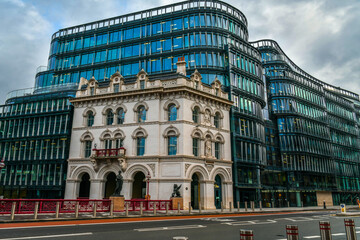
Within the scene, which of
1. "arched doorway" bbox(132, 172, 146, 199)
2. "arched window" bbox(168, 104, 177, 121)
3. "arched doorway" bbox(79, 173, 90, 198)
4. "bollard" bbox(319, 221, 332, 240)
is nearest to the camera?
"bollard" bbox(319, 221, 332, 240)

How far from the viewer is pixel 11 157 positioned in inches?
1719

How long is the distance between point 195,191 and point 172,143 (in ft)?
22.0

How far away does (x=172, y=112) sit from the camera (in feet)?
114

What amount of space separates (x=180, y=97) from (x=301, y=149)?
31.5 metres

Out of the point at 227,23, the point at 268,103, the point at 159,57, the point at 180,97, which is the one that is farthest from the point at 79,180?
the point at 268,103

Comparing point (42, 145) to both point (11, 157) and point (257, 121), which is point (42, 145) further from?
point (257, 121)

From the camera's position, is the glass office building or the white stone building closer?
the white stone building

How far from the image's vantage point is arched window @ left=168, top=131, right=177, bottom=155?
33.5 meters

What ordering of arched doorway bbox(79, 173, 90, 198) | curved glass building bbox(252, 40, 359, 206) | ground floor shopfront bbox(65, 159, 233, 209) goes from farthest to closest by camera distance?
curved glass building bbox(252, 40, 359, 206) → arched doorway bbox(79, 173, 90, 198) → ground floor shopfront bbox(65, 159, 233, 209)

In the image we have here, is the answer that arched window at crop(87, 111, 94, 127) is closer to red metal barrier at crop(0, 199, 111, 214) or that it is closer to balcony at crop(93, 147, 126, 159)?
balcony at crop(93, 147, 126, 159)

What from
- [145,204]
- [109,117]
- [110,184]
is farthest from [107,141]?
[145,204]

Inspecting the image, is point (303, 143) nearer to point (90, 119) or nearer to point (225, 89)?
point (225, 89)

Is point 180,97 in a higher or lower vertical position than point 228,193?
higher

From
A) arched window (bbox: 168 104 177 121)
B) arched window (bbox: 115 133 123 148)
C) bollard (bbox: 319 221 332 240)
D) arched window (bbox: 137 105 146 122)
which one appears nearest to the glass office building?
arched window (bbox: 115 133 123 148)
